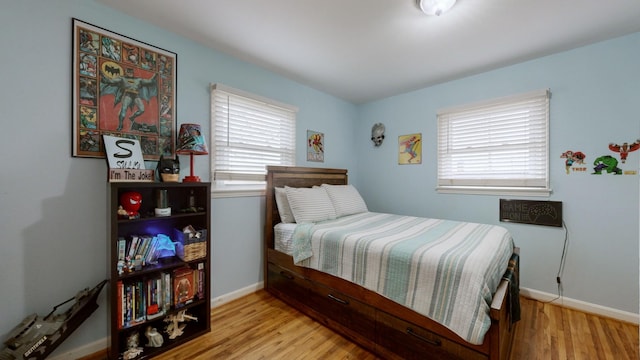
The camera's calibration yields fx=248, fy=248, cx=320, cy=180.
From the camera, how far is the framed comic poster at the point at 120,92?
165 cm

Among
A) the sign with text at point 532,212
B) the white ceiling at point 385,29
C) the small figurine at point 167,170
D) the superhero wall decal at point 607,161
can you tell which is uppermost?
the white ceiling at point 385,29

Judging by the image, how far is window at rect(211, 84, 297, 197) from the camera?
7.77 ft

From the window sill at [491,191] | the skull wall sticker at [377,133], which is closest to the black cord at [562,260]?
the window sill at [491,191]

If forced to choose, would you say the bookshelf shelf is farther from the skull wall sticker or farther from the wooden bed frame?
the skull wall sticker

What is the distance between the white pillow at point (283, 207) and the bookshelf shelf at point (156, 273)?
80cm

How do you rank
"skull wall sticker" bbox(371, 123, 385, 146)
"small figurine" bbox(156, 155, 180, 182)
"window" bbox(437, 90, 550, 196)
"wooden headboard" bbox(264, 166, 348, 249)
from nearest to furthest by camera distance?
"small figurine" bbox(156, 155, 180, 182), "window" bbox(437, 90, 550, 196), "wooden headboard" bbox(264, 166, 348, 249), "skull wall sticker" bbox(371, 123, 385, 146)

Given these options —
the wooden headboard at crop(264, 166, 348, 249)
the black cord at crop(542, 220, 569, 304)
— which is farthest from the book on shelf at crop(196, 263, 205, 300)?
the black cord at crop(542, 220, 569, 304)

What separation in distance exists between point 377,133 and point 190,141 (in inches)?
105

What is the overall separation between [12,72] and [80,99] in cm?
30

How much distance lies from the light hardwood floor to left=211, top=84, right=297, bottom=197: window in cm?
120

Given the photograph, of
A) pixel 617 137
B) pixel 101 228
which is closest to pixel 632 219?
pixel 617 137

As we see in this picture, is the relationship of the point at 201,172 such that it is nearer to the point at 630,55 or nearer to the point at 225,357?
the point at 225,357

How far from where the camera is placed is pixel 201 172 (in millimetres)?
2238

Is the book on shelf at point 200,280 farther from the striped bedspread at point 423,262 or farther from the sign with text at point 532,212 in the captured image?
the sign with text at point 532,212
